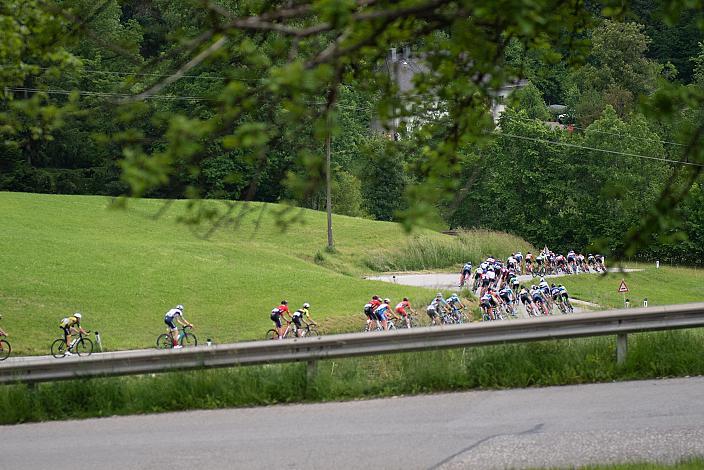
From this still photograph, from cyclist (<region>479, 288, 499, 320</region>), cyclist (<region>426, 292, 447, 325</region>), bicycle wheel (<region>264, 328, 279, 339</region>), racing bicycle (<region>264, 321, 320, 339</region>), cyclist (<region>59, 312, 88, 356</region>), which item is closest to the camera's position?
cyclist (<region>59, 312, 88, 356</region>)

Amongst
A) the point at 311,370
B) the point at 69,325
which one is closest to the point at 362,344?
the point at 311,370

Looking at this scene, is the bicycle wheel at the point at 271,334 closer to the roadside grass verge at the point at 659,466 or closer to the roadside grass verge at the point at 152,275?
the roadside grass verge at the point at 152,275

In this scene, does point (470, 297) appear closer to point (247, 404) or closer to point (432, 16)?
point (247, 404)

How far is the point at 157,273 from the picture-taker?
1515 inches

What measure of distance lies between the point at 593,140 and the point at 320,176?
224ft

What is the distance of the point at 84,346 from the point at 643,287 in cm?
3131

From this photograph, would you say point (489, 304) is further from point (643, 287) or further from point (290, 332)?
point (643, 287)

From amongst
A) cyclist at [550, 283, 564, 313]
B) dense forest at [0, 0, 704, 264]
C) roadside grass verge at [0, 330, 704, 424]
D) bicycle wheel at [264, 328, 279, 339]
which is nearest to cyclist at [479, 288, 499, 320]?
cyclist at [550, 283, 564, 313]

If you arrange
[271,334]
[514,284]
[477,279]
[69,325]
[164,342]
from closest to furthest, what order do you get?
[69,325]
[164,342]
[271,334]
[514,284]
[477,279]

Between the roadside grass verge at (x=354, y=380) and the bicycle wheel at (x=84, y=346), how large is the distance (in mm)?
16136

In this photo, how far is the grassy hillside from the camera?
1224 inches

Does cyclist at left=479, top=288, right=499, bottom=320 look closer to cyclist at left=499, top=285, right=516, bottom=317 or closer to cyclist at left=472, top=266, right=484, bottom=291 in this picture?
cyclist at left=499, top=285, right=516, bottom=317

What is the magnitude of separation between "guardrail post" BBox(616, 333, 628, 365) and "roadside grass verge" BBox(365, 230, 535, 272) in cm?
3938

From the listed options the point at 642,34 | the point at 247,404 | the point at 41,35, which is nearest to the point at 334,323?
the point at 247,404
